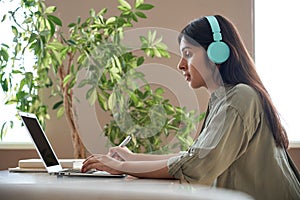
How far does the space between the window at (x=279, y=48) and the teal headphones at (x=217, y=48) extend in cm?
197

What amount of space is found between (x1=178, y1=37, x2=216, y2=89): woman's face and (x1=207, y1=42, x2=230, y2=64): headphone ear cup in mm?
33

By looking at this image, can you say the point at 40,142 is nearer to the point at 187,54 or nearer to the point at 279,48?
the point at 187,54

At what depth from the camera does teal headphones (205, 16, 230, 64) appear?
189cm

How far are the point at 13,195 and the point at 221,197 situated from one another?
0.17 metres

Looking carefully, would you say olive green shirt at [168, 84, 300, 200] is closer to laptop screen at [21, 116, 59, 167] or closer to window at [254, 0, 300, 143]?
laptop screen at [21, 116, 59, 167]

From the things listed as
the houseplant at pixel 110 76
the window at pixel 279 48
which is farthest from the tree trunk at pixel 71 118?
the window at pixel 279 48

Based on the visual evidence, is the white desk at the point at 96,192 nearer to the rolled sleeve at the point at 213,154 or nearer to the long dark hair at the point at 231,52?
the rolled sleeve at the point at 213,154

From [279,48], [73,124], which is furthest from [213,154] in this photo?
[279,48]

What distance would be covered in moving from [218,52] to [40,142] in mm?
633

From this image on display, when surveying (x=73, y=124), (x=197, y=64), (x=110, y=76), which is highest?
(x=197, y=64)

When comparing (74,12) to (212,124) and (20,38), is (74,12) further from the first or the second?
(212,124)

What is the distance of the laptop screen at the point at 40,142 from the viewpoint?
193cm

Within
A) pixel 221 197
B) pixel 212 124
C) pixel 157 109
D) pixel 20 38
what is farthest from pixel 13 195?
pixel 20 38

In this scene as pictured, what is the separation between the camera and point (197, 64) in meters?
1.98
